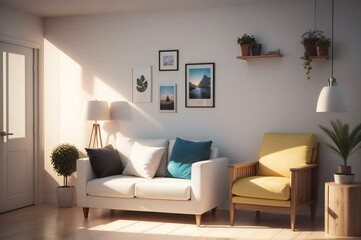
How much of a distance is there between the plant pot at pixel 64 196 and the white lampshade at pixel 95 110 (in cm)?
98

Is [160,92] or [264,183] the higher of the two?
[160,92]

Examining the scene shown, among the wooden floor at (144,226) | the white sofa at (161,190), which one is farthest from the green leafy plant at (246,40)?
the wooden floor at (144,226)

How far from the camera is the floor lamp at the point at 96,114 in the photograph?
6555mm

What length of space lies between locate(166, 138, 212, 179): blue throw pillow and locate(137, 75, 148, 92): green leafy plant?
1075 mm

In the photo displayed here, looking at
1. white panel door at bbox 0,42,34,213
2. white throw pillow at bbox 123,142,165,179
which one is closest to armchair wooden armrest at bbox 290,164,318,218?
white throw pillow at bbox 123,142,165,179

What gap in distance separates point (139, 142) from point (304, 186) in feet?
6.71

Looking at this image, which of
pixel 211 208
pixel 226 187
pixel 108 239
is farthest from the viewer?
pixel 226 187

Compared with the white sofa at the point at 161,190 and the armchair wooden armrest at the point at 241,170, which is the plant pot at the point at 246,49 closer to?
the white sofa at the point at 161,190

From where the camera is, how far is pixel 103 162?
242 inches

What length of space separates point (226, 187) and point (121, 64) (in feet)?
6.92

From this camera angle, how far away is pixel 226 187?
629 centimetres

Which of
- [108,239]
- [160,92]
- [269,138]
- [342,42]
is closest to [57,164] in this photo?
[160,92]

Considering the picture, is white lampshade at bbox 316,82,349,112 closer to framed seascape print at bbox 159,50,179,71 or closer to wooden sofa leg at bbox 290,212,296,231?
wooden sofa leg at bbox 290,212,296,231

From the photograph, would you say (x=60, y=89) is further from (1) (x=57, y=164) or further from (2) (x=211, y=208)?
(2) (x=211, y=208)
